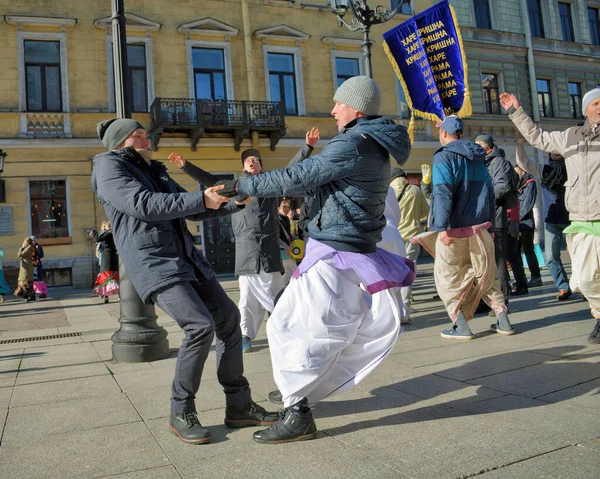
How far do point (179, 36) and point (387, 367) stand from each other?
18273 millimetres

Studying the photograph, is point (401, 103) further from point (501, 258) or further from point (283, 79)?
point (501, 258)

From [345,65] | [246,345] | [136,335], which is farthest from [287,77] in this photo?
[136,335]

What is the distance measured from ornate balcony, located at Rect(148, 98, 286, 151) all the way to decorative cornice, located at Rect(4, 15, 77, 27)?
3.66 metres

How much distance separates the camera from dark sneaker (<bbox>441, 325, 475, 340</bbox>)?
226 inches

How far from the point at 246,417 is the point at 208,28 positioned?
19.4m

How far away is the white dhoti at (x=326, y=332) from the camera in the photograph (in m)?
3.22

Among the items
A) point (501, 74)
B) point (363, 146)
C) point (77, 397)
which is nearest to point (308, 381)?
point (363, 146)

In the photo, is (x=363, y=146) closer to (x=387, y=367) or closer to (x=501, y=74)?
(x=387, y=367)

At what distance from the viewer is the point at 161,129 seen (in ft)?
63.0

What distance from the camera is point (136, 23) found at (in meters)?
19.8

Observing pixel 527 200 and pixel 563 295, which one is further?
pixel 527 200

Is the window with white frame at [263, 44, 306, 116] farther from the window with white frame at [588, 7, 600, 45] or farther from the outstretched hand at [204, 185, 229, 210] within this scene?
the outstretched hand at [204, 185, 229, 210]

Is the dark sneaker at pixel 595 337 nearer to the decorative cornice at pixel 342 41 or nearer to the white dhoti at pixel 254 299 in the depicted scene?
the white dhoti at pixel 254 299

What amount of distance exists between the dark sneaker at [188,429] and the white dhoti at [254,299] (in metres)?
2.65
